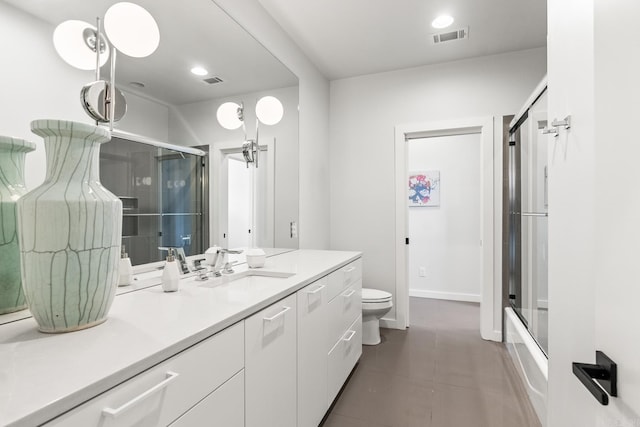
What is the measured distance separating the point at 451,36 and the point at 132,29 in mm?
2442

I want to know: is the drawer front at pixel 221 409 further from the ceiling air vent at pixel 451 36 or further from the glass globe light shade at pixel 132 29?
the ceiling air vent at pixel 451 36

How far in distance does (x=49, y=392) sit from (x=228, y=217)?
1.44 m

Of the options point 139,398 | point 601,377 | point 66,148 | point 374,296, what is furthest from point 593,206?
point 374,296

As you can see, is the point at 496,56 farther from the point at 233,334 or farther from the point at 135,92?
the point at 233,334

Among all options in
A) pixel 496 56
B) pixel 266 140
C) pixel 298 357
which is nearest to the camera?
pixel 298 357

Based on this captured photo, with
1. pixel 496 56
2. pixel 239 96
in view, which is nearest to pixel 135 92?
pixel 239 96

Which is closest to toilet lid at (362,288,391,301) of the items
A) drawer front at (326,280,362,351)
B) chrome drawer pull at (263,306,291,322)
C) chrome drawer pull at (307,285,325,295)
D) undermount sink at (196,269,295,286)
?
drawer front at (326,280,362,351)

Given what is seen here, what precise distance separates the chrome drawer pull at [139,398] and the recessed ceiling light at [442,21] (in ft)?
9.21

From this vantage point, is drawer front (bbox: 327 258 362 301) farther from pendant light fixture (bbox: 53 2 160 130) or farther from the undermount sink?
pendant light fixture (bbox: 53 2 160 130)

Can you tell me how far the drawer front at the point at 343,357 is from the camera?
1819mm

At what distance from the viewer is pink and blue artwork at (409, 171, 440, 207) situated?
4359mm

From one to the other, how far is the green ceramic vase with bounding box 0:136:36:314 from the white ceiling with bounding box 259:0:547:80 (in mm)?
1915

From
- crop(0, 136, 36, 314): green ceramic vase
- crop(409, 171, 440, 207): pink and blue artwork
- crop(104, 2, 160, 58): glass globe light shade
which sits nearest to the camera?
crop(0, 136, 36, 314): green ceramic vase

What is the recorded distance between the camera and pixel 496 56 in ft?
9.50
